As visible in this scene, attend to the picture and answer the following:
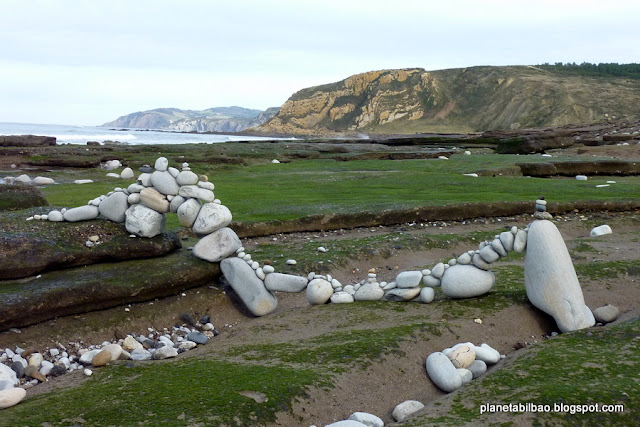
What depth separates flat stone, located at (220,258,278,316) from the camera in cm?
1204

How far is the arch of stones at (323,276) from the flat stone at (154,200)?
0.07ft

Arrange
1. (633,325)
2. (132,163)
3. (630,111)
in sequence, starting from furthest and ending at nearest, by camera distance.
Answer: (630,111), (132,163), (633,325)

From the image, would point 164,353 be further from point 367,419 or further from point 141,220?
point 141,220

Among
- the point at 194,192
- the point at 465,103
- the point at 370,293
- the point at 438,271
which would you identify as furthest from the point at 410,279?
the point at 465,103

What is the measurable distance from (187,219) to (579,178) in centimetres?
2670

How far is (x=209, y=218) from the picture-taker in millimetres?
12828

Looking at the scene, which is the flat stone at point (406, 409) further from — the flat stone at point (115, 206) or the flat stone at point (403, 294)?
the flat stone at point (115, 206)

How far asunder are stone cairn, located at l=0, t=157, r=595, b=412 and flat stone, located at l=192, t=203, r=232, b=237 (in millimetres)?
23

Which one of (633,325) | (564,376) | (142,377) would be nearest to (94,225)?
(142,377)

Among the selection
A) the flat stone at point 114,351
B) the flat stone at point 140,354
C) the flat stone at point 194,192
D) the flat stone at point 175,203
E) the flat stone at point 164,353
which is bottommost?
the flat stone at point 140,354

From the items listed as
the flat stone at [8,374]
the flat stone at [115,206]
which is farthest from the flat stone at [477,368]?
the flat stone at [115,206]

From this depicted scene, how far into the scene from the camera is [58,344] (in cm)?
996

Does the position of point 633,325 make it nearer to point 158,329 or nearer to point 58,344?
point 158,329

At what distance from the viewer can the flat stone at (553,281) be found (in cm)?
1014
